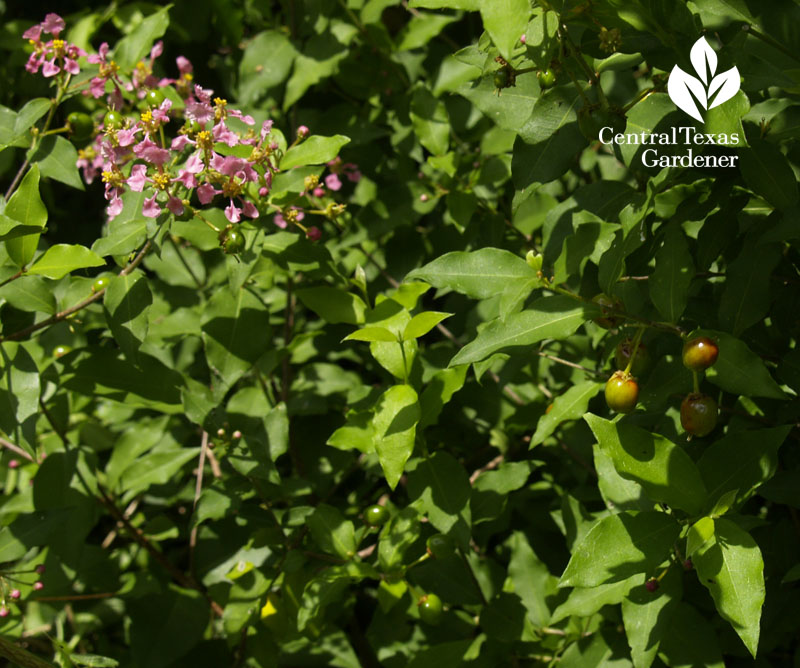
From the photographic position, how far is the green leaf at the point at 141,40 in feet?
7.10

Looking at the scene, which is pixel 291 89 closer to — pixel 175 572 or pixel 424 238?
pixel 424 238

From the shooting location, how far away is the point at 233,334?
75.0 inches

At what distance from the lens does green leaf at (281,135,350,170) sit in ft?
5.60

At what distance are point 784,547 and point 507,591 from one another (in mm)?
642

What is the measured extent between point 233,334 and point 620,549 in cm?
102

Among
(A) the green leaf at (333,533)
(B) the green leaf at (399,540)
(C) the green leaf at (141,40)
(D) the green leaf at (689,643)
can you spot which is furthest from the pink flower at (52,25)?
(D) the green leaf at (689,643)

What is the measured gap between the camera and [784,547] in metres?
1.70

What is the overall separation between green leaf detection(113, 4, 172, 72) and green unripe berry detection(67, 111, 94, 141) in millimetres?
235

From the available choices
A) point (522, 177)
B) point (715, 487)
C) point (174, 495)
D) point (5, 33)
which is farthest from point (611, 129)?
point (5, 33)

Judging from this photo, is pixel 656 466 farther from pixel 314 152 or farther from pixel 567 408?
pixel 314 152

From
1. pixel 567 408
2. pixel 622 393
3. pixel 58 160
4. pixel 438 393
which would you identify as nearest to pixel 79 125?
pixel 58 160

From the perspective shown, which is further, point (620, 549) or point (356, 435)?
point (356, 435)

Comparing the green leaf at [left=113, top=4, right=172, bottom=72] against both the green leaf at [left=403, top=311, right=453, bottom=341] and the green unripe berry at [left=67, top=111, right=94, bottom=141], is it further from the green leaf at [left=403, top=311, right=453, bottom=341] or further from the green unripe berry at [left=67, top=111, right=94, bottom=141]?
the green leaf at [left=403, top=311, right=453, bottom=341]

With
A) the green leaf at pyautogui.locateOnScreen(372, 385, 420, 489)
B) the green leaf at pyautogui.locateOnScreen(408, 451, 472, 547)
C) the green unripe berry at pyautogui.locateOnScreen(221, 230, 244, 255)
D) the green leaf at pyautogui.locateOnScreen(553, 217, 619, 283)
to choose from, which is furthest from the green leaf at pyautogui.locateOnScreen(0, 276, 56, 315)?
the green leaf at pyautogui.locateOnScreen(553, 217, 619, 283)
